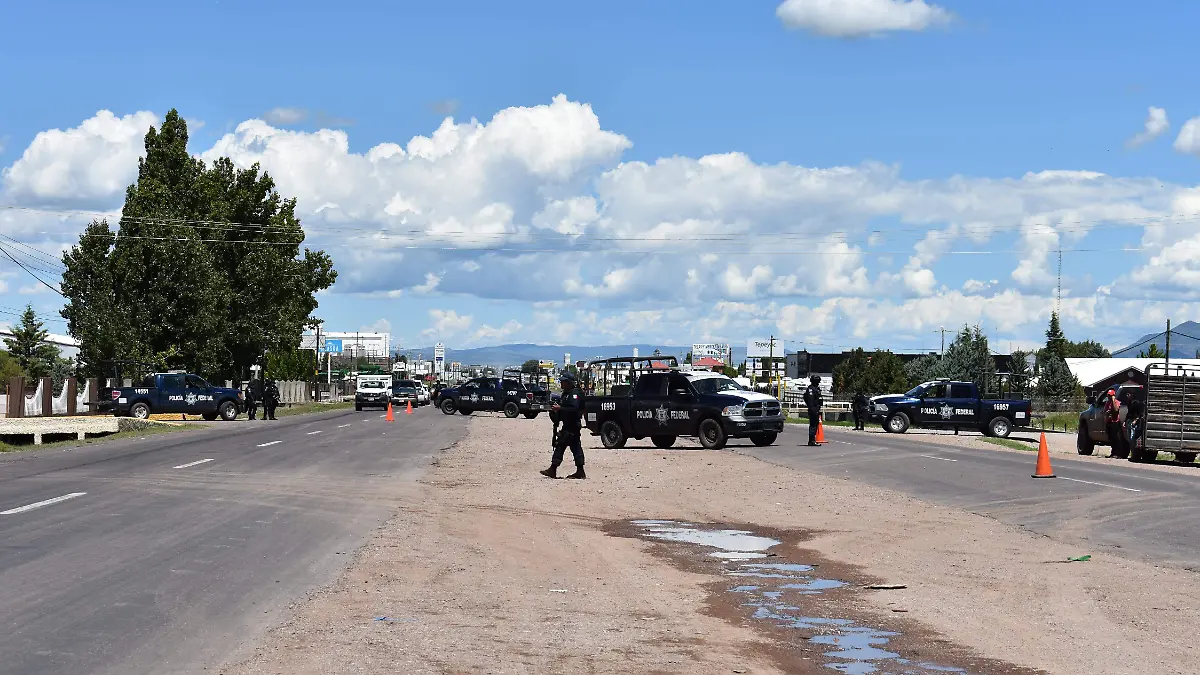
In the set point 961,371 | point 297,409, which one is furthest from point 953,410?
point 961,371

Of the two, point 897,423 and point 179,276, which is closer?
point 897,423

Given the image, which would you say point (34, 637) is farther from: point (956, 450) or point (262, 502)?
point (956, 450)

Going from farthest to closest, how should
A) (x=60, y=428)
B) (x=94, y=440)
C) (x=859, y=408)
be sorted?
(x=859, y=408)
(x=60, y=428)
(x=94, y=440)

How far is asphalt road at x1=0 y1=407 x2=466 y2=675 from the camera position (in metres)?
8.62

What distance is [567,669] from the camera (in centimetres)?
806

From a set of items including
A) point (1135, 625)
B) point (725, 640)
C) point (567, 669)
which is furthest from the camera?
point (1135, 625)

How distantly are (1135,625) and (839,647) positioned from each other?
8.31ft

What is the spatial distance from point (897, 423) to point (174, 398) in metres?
29.3

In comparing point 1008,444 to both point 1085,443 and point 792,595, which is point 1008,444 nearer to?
point 1085,443

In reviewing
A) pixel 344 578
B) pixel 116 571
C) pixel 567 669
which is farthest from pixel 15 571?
pixel 567 669

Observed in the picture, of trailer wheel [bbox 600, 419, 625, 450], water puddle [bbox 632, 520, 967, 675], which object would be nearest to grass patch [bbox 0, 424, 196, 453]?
trailer wheel [bbox 600, 419, 625, 450]

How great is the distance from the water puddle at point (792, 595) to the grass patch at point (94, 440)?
21.4m

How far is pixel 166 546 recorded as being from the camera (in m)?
13.5

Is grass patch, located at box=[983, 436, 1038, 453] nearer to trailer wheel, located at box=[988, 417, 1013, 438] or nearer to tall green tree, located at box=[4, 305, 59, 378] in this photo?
trailer wheel, located at box=[988, 417, 1013, 438]
